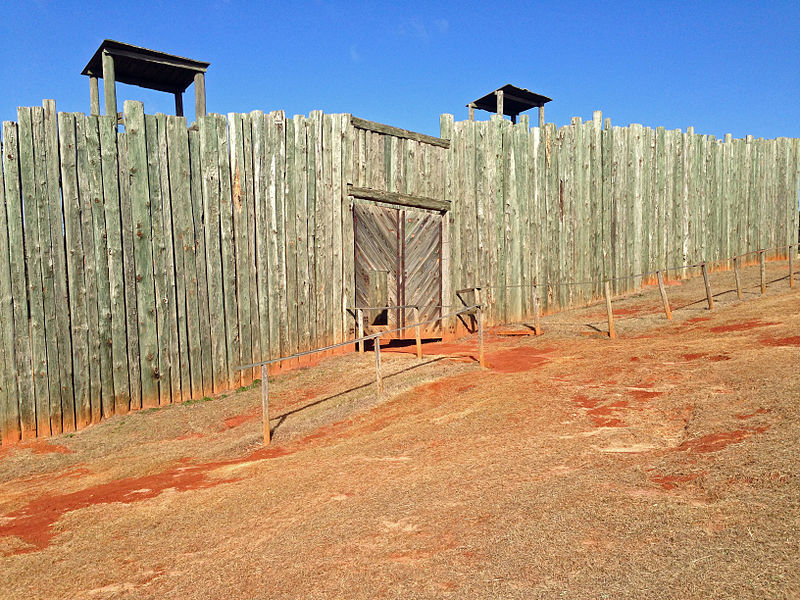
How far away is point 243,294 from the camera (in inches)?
344

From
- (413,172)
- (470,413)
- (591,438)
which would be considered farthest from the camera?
(413,172)

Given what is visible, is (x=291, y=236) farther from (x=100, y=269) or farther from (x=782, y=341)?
(x=782, y=341)

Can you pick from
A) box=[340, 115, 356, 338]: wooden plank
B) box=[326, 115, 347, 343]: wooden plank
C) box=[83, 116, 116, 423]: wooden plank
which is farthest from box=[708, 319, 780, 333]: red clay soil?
box=[83, 116, 116, 423]: wooden plank

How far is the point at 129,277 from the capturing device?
7.73 m

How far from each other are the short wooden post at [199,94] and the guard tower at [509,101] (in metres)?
7.85

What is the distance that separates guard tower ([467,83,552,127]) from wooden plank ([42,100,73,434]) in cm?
1116

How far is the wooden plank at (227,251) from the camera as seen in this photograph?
8547 millimetres

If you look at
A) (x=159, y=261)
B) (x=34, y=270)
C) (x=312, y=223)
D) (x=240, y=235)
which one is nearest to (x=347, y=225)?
(x=312, y=223)

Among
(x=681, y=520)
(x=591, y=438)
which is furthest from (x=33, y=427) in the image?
(x=681, y=520)

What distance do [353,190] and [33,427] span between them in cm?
582

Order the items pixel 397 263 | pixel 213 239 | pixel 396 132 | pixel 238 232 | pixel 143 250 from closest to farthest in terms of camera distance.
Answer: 1. pixel 143 250
2. pixel 213 239
3. pixel 238 232
4. pixel 396 132
5. pixel 397 263

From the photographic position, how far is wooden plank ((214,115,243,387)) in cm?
855

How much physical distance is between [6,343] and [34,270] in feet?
3.07

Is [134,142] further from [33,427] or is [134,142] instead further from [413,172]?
[413,172]
